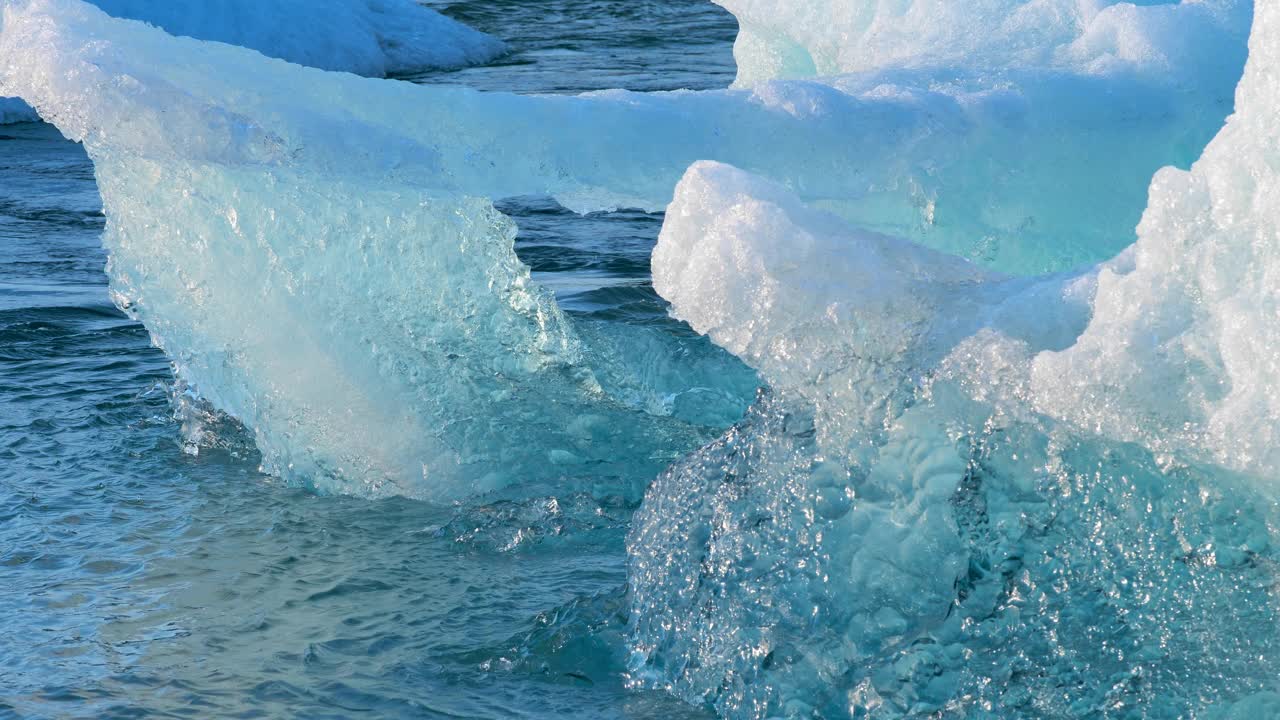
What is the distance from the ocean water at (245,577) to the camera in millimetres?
2980

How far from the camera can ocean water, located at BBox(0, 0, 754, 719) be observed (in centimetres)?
298

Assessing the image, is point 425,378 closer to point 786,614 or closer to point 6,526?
point 6,526

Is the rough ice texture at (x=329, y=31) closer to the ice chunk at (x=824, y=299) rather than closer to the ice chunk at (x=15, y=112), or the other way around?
the ice chunk at (x=15, y=112)

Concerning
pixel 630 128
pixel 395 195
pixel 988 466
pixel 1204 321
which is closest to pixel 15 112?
pixel 395 195

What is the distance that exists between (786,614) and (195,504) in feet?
6.74

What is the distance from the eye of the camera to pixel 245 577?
3.63 m

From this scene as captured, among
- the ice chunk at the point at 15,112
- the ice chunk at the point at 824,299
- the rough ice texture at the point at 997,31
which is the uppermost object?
the rough ice texture at the point at 997,31

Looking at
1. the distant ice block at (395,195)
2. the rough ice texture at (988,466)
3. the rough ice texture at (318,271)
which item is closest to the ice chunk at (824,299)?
the rough ice texture at (988,466)

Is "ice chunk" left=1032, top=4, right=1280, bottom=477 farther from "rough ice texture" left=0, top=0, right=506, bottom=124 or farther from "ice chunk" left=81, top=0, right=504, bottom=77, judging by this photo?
"ice chunk" left=81, top=0, right=504, bottom=77

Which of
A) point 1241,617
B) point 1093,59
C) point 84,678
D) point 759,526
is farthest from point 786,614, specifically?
point 1093,59

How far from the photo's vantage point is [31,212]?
28.6 feet

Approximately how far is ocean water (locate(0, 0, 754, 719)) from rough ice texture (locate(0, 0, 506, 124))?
8.16 m

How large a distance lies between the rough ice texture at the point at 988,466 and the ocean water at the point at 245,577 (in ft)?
1.21

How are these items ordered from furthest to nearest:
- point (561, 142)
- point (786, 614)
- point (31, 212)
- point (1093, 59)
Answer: point (31, 212)
point (1093, 59)
point (561, 142)
point (786, 614)
